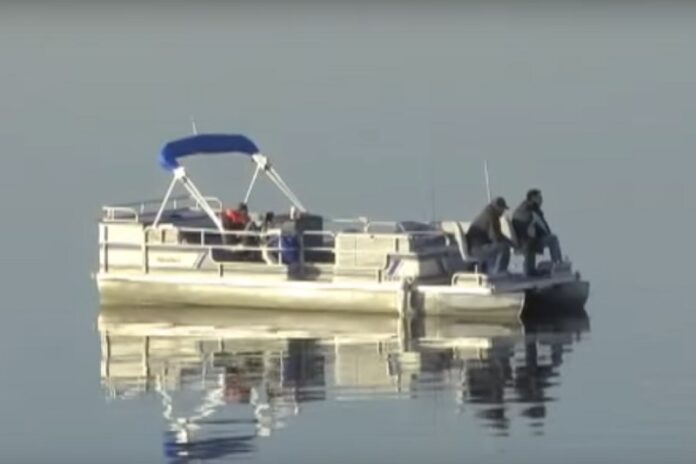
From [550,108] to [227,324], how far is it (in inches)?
1211

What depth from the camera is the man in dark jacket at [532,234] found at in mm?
52750

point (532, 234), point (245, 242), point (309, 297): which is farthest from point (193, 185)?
point (532, 234)

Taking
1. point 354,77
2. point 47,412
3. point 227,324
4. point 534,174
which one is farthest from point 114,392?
point 354,77

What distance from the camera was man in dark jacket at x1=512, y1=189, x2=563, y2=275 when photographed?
5275 centimetres

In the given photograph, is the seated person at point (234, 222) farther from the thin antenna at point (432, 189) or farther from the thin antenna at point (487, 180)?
the thin antenna at point (432, 189)

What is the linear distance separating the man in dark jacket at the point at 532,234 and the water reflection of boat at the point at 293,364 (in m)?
1.22

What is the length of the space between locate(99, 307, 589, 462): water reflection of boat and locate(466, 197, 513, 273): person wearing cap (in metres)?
1.12

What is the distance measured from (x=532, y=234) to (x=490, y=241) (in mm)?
644

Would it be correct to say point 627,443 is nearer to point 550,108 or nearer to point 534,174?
point 534,174

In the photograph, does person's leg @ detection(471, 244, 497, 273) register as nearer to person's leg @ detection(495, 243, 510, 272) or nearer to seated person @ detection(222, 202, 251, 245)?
person's leg @ detection(495, 243, 510, 272)

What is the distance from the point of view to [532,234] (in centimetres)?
5288

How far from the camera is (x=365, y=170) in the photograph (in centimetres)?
6994

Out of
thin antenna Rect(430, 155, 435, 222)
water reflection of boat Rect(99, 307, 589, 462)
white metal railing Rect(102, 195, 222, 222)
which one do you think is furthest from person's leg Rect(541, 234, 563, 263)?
thin antenna Rect(430, 155, 435, 222)

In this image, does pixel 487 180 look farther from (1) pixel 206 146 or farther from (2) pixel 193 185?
(2) pixel 193 185
